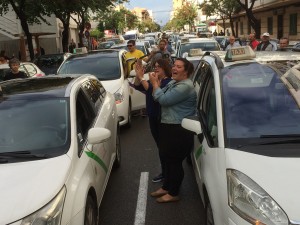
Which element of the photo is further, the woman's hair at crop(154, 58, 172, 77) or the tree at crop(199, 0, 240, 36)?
the tree at crop(199, 0, 240, 36)

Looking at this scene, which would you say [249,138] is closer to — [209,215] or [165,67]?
[209,215]

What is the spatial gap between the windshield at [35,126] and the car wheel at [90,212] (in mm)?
480

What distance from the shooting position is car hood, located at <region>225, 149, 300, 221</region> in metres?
2.58

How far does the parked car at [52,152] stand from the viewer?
9.27 feet

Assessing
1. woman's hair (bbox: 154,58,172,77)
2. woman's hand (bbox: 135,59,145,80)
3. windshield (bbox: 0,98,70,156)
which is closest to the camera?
windshield (bbox: 0,98,70,156)

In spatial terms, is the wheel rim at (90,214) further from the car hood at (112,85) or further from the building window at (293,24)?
the building window at (293,24)

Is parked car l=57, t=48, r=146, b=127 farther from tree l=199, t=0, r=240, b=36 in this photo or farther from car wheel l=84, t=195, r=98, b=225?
tree l=199, t=0, r=240, b=36

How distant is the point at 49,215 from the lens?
275 cm

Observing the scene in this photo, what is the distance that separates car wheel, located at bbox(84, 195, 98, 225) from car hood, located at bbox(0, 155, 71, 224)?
1.32 feet

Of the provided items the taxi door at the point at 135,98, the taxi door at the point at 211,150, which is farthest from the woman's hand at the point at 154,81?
the taxi door at the point at 135,98

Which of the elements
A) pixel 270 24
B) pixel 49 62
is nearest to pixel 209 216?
pixel 49 62

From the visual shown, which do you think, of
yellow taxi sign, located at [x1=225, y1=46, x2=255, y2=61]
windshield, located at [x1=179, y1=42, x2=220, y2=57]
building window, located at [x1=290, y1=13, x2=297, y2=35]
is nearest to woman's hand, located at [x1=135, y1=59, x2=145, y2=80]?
yellow taxi sign, located at [x1=225, y1=46, x2=255, y2=61]

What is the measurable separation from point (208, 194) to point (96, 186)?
3.63ft

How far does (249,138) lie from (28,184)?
1.69 m
